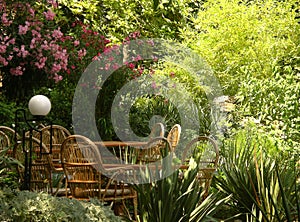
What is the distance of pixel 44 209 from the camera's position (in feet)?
10.3

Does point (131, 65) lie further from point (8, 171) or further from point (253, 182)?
point (253, 182)

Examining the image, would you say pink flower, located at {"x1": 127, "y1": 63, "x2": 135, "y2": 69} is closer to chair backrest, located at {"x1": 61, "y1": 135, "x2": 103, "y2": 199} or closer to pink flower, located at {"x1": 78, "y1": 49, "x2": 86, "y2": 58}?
pink flower, located at {"x1": 78, "y1": 49, "x2": 86, "y2": 58}

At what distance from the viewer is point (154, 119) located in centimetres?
909

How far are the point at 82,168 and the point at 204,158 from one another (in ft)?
6.90

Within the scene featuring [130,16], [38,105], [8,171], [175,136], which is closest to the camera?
[38,105]

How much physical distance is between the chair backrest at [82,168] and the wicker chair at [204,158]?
81 cm

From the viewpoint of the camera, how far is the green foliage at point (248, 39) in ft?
27.7

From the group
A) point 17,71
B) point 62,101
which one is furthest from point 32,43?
point 62,101

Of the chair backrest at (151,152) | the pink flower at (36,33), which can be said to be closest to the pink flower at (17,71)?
the pink flower at (36,33)

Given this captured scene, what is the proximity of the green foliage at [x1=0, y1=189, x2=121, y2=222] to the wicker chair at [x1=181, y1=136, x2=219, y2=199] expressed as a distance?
3.61ft

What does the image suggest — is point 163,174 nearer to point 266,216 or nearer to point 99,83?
point 266,216

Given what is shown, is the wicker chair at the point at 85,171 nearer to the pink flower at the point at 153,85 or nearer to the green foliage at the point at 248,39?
the green foliage at the point at 248,39

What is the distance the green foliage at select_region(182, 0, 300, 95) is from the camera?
8.45 meters

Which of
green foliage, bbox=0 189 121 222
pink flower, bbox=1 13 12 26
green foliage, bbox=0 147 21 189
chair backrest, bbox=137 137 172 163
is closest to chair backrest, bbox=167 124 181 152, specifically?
chair backrest, bbox=137 137 172 163
